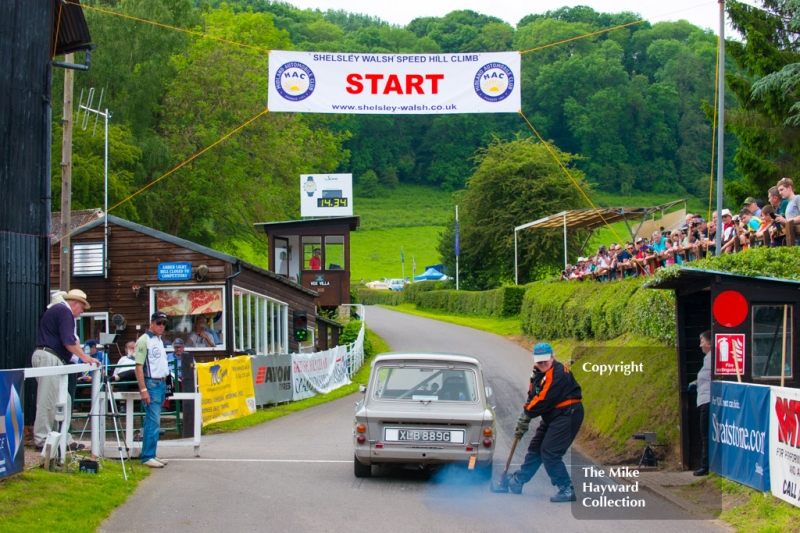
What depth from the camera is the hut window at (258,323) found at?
2573 cm

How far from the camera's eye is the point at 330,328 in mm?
41125

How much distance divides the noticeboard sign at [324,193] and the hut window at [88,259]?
20.8 metres

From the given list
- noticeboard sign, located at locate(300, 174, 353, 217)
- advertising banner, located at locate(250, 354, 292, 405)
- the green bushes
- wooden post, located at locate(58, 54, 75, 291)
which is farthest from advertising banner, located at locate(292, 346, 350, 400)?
noticeboard sign, located at locate(300, 174, 353, 217)

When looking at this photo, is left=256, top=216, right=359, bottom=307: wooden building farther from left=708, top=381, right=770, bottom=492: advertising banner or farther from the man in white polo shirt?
left=708, top=381, right=770, bottom=492: advertising banner

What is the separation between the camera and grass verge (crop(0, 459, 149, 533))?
7737 mm

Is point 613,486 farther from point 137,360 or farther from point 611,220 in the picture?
point 611,220

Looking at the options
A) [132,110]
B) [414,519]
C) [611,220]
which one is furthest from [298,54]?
[132,110]

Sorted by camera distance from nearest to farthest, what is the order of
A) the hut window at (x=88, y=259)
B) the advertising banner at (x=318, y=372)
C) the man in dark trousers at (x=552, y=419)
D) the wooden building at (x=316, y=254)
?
the man in dark trousers at (x=552, y=419) < the advertising banner at (x=318, y=372) < the hut window at (x=88, y=259) < the wooden building at (x=316, y=254)

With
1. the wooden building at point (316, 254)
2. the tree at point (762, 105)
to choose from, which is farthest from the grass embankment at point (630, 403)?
the wooden building at point (316, 254)

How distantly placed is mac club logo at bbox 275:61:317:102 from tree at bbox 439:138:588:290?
40561 mm

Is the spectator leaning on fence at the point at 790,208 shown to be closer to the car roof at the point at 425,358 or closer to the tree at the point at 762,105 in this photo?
the car roof at the point at 425,358

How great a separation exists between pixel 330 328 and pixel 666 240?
885 inches

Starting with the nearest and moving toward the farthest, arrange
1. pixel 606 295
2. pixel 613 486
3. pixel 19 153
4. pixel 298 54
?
pixel 613 486, pixel 19 153, pixel 298 54, pixel 606 295

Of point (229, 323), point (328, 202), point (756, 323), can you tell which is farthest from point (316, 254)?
point (756, 323)
